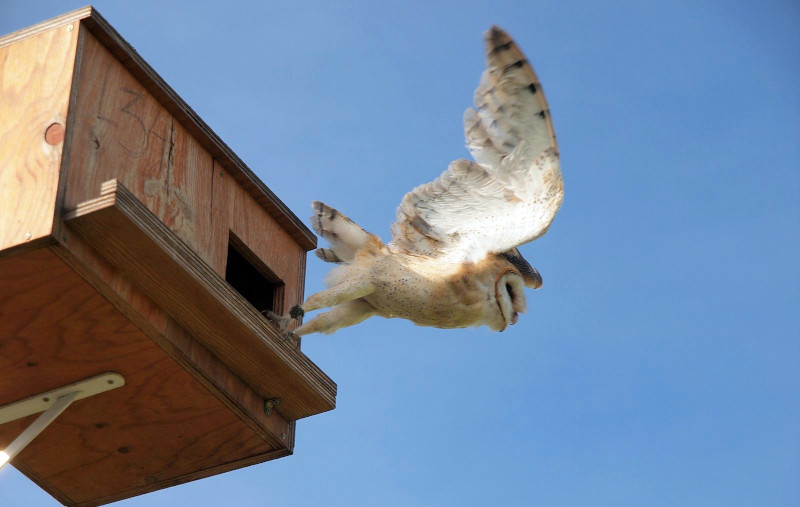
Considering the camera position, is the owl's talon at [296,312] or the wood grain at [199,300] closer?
the wood grain at [199,300]

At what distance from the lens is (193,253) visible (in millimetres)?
3689

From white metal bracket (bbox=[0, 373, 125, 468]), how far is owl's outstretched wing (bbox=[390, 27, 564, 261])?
1.36 metres

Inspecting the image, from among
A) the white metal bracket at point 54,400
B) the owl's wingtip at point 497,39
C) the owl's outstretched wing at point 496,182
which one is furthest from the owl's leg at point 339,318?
the owl's wingtip at point 497,39

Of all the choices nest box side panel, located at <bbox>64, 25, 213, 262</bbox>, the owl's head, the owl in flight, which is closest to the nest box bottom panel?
nest box side panel, located at <bbox>64, 25, 213, 262</bbox>

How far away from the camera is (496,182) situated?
4676mm

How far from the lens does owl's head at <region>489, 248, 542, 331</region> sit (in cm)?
477

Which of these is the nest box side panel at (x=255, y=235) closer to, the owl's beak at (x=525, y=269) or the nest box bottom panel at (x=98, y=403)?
the nest box bottom panel at (x=98, y=403)

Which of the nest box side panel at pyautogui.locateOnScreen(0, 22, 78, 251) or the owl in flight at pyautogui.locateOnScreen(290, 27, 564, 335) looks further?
the owl in flight at pyautogui.locateOnScreen(290, 27, 564, 335)

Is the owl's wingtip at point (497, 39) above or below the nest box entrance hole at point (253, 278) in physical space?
above

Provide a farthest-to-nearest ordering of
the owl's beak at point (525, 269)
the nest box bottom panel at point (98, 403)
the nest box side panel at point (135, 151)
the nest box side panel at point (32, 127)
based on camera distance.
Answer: the owl's beak at point (525, 269)
the nest box side panel at point (135, 151)
the nest box bottom panel at point (98, 403)
the nest box side panel at point (32, 127)

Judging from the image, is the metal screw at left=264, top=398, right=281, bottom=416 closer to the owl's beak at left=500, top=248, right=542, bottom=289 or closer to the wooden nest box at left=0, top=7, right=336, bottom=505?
the wooden nest box at left=0, top=7, right=336, bottom=505

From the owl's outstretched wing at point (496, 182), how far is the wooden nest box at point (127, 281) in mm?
606

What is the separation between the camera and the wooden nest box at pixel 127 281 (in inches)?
139

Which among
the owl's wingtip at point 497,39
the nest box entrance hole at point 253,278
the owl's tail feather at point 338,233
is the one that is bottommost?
the nest box entrance hole at point 253,278
